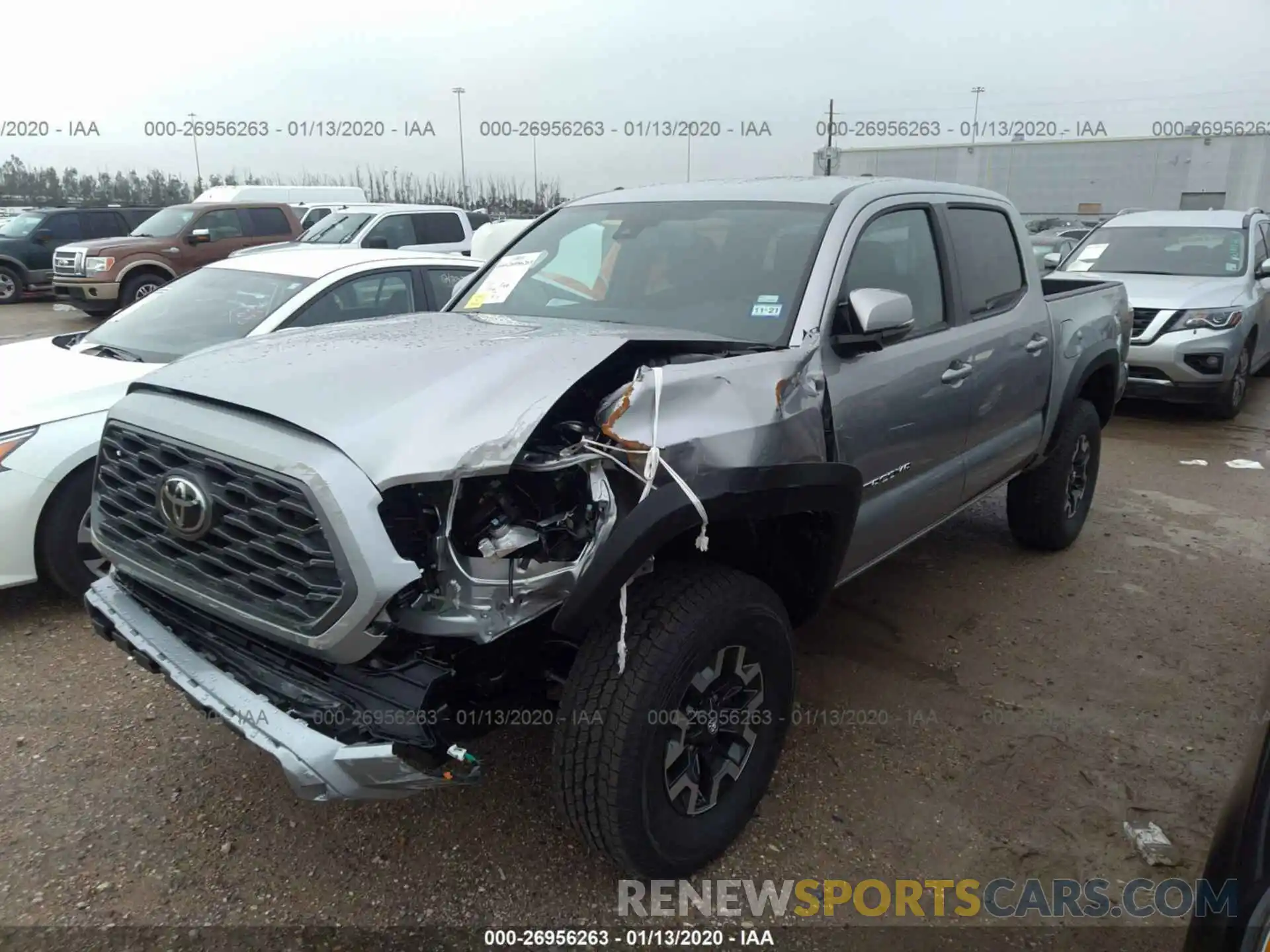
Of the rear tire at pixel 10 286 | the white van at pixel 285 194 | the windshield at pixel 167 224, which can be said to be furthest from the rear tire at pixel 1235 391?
the rear tire at pixel 10 286

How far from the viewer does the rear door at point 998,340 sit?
12.0 ft

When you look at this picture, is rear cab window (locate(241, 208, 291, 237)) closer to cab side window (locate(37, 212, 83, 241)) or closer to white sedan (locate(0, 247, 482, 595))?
cab side window (locate(37, 212, 83, 241))

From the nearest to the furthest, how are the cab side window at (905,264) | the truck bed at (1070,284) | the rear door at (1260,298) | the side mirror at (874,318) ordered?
the side mirror at (874,318) → the cab side window at (905,264) → the truck bed at (1070,284) → the rear door at (1260,298)

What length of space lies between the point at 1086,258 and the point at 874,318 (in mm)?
7976

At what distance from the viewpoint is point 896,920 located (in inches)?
95.3

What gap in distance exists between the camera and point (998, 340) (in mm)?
3764

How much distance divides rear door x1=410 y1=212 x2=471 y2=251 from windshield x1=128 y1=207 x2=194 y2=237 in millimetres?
3957

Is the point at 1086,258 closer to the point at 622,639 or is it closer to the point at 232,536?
the point at 622,639

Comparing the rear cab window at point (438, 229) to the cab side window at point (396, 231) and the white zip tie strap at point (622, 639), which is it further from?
the white zip tie strap at point (622, 639)

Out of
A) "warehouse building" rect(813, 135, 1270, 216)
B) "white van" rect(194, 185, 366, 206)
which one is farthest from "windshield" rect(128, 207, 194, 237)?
"warehouse building" rect(813, 135, 1270, 216)

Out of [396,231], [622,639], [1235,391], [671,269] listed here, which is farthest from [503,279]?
[396,231]

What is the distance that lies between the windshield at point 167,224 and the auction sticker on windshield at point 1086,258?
12603 millimetres

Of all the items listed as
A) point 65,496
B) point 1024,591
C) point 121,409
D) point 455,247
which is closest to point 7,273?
point 455,247

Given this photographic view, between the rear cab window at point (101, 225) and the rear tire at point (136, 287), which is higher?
the rear cab window at point (101, 225)
